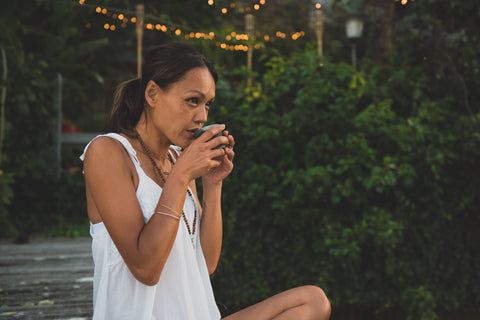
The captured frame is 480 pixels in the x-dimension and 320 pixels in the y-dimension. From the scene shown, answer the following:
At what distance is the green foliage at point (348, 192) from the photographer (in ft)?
12.0

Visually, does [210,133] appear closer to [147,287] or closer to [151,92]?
[151,92]

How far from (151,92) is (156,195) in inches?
15.1

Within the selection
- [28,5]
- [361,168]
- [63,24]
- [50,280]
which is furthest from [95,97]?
[361,168]

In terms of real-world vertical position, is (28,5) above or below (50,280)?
above

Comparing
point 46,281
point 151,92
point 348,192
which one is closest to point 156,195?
point 151,92

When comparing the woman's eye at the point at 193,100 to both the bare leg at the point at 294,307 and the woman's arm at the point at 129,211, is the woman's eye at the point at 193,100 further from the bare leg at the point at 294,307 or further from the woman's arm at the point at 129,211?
the bare leg at the point at 294,307

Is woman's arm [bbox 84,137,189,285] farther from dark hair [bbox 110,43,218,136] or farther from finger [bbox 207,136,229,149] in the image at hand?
dark hair [bbox 110,43,218,136]

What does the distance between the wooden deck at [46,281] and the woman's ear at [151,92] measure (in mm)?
1651

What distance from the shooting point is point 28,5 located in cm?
717

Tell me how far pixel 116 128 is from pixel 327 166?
6.67 ft

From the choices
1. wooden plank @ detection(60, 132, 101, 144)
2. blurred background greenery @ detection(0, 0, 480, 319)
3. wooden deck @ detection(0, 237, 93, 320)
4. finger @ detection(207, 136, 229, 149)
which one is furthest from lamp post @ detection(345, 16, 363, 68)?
finger @ detection(207, 136, 229, 149)

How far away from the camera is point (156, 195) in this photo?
1678mm

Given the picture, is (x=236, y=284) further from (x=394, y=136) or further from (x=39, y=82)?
(x=39, y=82)

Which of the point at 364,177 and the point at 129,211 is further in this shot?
the point at 364,177
